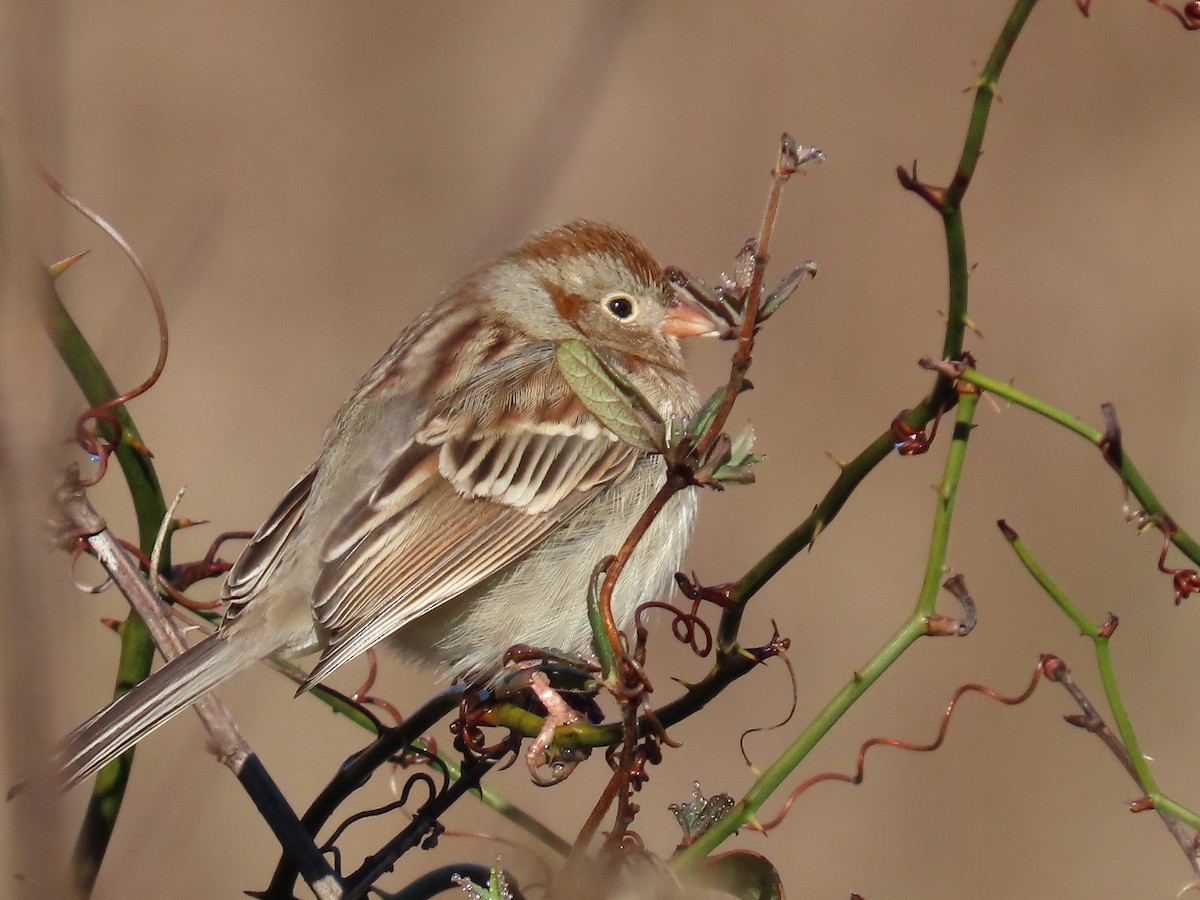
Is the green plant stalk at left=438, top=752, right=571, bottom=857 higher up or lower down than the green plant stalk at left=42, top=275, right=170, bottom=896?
lower down

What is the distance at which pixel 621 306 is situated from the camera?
381 centimetres

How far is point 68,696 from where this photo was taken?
1068 millimetres

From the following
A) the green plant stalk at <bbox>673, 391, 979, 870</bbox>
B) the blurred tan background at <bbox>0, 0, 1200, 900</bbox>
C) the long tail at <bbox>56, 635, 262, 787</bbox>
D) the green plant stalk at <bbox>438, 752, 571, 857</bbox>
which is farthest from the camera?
the blurred tan background at <bbox>0, 0, 1200, 900</bbox>

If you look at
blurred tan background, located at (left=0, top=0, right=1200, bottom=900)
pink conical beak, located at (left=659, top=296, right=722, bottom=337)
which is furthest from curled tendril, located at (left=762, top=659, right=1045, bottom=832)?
blurred tan background, located at (left=0, top=0, right=1200, bottom=900)

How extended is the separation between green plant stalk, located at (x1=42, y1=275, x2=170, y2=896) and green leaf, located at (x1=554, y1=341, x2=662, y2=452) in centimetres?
69

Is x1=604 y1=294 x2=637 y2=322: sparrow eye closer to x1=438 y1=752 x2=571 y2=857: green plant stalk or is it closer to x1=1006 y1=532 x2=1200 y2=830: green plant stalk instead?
x1=438 y1=752 x2=571 y2=857: green plant stalk

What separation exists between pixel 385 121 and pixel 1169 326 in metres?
3.87

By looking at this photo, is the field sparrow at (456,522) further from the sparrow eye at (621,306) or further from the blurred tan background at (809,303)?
the blurred tan background at (809,303)

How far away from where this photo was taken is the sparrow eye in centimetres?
380

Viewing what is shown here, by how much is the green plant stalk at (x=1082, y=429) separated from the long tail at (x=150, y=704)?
1066 mm

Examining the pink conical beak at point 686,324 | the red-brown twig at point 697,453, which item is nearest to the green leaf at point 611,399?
the red-brown twig at point 697,453

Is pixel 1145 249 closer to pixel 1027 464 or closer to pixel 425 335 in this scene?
pixel 1027 464

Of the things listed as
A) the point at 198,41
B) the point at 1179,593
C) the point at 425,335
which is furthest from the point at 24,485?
the point at 198,41

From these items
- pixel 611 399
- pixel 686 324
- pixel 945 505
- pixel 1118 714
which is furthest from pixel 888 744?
pixel 686 324
